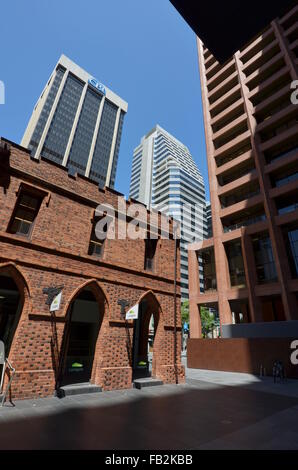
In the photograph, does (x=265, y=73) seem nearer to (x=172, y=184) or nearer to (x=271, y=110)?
(x=271, y=110)

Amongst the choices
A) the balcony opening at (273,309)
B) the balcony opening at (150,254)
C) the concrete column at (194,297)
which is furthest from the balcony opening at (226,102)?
the balcony opening at (150,254)

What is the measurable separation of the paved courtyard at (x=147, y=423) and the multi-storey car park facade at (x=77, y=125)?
9189 cm

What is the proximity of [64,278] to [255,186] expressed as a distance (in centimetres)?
2922

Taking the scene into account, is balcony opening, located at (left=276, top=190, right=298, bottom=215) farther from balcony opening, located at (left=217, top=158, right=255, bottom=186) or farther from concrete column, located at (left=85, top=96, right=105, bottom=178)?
concrete column, located at (left=85, top=96, right=105, bottom=178)

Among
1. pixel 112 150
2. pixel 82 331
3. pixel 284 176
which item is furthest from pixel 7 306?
pixel 112 150

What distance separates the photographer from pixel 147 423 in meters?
6.40

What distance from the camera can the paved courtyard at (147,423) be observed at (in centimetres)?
512

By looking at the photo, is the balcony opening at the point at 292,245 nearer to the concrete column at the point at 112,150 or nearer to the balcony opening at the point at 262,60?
the balcony opening at the point at 262,60

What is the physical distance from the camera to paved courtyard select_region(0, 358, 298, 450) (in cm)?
512

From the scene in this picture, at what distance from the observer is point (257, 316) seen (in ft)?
81.4

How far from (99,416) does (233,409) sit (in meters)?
4.79

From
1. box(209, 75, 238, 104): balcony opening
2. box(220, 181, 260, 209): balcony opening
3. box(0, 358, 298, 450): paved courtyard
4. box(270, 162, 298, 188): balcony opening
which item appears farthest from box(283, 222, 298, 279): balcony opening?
box(209, 75, 238, 104): balcony opening

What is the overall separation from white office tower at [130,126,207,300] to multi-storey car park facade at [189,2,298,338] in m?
62.0

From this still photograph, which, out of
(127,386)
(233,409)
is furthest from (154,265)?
(233,409)
